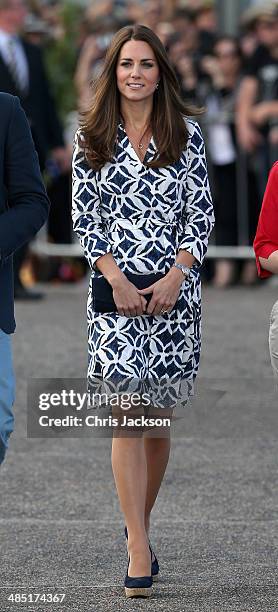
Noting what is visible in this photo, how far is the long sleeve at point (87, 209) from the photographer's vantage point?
546 centimetres

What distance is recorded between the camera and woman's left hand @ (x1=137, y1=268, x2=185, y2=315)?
213 inches

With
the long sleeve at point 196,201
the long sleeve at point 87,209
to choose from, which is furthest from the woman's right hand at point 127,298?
the long sleeve at point 196,201

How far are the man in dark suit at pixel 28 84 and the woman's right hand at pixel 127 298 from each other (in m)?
7.36

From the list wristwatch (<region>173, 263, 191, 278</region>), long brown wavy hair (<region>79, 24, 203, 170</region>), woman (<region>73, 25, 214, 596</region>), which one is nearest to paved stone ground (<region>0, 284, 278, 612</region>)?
woman (<region>73, 25, 214, 596</region>)

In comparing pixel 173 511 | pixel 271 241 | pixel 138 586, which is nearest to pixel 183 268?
pixel 271 241

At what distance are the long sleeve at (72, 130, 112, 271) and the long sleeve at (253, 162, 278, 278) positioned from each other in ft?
1.67

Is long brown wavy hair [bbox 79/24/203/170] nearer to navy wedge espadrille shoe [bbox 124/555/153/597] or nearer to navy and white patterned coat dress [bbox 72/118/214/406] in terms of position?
navy and white patterned coat dress [bbox 72/118/214/406]

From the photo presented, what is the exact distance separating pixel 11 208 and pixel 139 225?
465 mm

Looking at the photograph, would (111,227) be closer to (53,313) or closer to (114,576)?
(114,576)

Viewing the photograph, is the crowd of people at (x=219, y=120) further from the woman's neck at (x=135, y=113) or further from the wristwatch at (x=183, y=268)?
the wristwatch at (x=183, y=268)

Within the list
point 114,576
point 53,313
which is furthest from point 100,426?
point 53,313

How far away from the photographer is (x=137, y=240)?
214 inches

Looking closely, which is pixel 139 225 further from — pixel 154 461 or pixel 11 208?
pixel 154 461

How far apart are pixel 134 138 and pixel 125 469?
1.11 m
